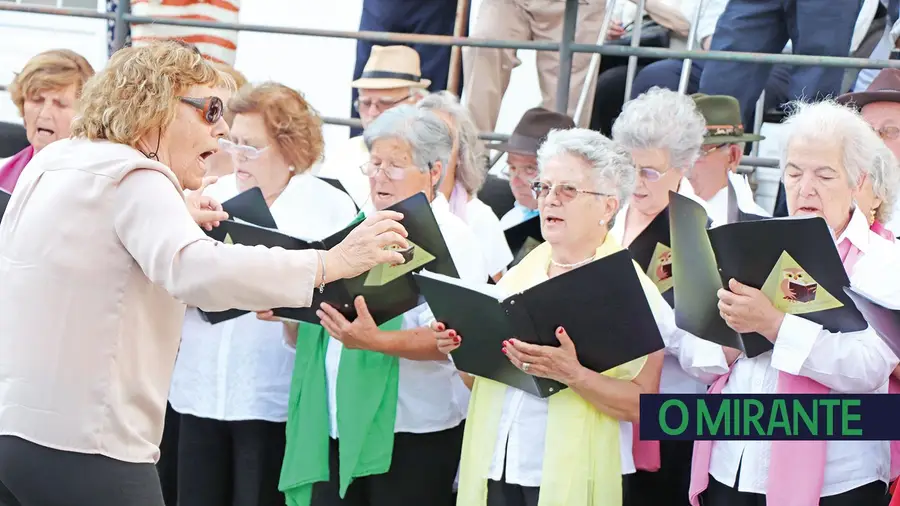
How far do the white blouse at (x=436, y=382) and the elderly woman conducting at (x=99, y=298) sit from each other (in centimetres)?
128

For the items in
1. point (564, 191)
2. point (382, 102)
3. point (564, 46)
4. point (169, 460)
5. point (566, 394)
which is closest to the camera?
point (566, 394)

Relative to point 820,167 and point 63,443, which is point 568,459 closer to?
point 820,167

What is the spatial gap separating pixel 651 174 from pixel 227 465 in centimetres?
180

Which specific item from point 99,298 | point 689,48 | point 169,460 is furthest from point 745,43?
point 99,298

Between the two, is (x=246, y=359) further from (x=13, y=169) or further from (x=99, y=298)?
(x=99, y=298)

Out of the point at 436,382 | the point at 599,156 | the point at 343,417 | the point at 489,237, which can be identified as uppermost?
the point at 599,156

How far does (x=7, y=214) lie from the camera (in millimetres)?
2779

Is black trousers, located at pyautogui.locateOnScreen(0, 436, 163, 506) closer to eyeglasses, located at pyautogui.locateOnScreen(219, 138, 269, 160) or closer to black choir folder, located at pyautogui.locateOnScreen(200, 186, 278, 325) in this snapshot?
black choir folder, located at pyautogui.locateOnScreen(200, 186, 278, 325)

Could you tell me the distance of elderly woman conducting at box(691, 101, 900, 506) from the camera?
3.21 metres

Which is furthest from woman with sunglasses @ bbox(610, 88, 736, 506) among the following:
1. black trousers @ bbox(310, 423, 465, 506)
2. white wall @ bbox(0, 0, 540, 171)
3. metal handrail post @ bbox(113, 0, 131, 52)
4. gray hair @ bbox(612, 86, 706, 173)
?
white wall @ bbox(0, 0, 540, 171)

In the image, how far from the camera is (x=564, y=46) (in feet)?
16.1

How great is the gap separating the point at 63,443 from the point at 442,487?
162 centimetres

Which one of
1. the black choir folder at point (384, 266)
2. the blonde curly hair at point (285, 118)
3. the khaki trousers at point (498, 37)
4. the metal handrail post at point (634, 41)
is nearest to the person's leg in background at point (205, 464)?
the black choir folder at point (384, 266)

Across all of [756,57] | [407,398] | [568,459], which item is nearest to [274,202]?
[407,398]
